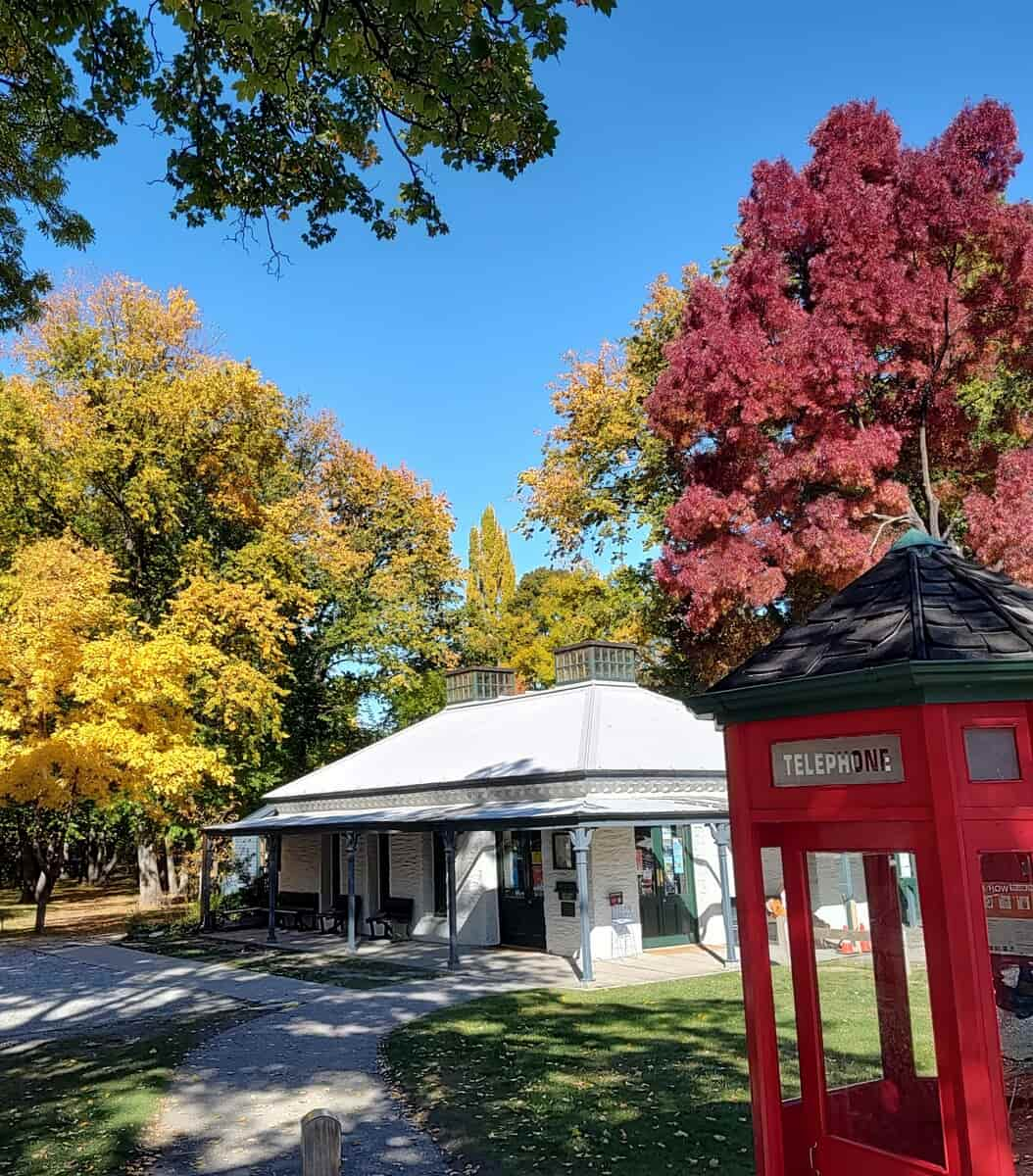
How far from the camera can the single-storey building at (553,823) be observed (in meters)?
16.7

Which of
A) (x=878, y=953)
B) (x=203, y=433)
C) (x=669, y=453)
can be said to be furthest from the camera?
(x=203, y=433)

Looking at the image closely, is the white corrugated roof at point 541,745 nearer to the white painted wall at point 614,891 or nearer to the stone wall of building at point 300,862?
the white painted wall at point 614,891

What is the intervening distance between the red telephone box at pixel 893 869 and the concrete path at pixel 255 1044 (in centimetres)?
342

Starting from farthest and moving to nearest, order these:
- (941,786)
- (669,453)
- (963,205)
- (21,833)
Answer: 1. (21,833)
2. (669,453)
3. (963,205)
4. (941,786)

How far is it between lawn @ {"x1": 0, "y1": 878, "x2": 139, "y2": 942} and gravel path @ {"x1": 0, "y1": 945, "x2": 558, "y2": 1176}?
5.40m

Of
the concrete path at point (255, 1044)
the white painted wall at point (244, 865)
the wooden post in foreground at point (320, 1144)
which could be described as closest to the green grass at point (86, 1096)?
the concrete path at point (255, 1044)

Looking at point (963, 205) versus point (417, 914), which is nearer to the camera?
point (963, 205)

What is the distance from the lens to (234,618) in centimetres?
2439

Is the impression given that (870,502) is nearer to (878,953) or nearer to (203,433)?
(878,953)

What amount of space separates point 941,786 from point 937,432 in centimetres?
1368

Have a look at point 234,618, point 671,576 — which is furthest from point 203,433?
point 671,576

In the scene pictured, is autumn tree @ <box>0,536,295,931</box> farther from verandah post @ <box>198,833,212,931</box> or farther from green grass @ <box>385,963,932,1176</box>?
green grass @ <box>385,963,932,1176</box>

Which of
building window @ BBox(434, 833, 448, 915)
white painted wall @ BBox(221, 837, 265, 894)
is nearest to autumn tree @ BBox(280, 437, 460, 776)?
white painted wall @ BBox(221, 837, 265, 894)

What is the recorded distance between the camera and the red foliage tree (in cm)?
1414
